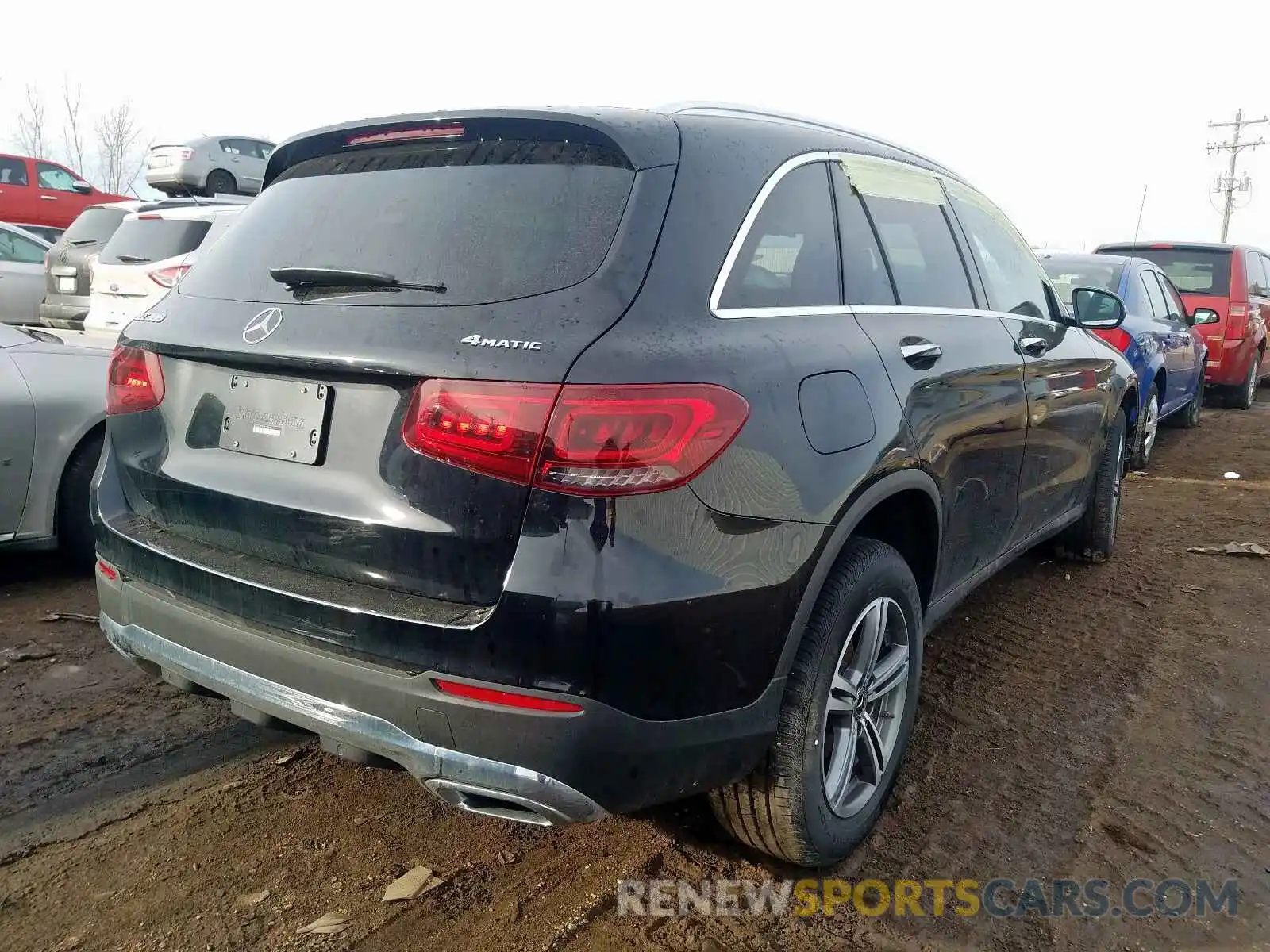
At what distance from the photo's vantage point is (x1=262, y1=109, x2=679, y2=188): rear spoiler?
88.8 inches

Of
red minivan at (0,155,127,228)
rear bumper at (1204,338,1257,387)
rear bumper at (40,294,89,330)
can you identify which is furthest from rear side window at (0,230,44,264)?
rear bumper at (1204,338,1257,387)

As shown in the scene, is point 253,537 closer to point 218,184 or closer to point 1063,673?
point 1063,673

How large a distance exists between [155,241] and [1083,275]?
298 inches

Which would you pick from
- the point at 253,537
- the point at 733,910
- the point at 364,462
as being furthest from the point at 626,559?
the point at 733,910

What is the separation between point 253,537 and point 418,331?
0.61 metres

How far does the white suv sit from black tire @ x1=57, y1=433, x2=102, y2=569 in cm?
421

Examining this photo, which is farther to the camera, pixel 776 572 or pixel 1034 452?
pixel 1034 452

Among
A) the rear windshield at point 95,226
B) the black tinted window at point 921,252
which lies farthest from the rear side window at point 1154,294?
the rear windshield at point 95,226

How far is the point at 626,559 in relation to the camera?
6.21 ft

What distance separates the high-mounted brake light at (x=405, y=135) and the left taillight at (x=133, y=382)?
2.44ft

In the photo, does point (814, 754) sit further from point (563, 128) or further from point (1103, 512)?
point (1103, 512)

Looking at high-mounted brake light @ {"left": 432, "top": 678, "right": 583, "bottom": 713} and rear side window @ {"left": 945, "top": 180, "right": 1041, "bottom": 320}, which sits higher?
rear side window @ {"left": 945, "top": 180, "right": 1041, "bottom": 320}

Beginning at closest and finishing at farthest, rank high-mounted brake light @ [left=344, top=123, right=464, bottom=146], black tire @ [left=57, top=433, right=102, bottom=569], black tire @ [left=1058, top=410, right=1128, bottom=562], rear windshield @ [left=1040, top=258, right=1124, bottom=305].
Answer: high-mounted brake light @ [left=344, top=123, right=464, bottom=146] → black tire @ [left=57, top=433, right=102, bottom=569] → black tire @ [left=1058, top=410, right=1128, bottom=562] → rear windshield @ [left=1040, top=258, right=1124, bottom=305]

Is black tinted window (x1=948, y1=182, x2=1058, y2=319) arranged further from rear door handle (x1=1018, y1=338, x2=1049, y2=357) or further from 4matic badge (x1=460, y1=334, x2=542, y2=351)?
4matic badge (x1=460, y1=334, x2=542, y2=351)
